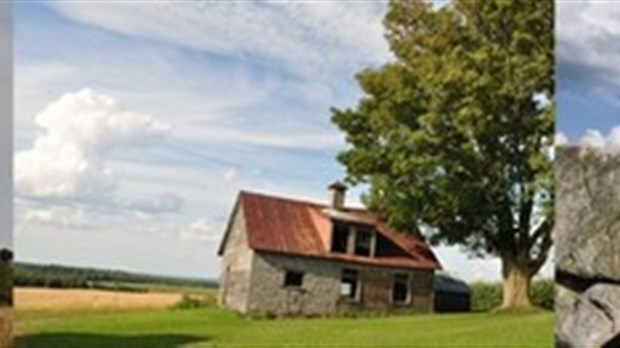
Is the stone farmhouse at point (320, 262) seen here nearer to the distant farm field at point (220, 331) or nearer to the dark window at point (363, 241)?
the dark window at point (363, 241)

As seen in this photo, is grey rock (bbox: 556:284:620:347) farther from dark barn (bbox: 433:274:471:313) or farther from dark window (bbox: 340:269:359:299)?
dark window (bbox: 340:269:359:299)

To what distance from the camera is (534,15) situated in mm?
6734

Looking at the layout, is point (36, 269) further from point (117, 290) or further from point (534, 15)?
point (534, 15)

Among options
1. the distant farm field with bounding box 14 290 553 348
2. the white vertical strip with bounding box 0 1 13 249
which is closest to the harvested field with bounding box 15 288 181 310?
the distant farm field with bounding box 14 290 553 348

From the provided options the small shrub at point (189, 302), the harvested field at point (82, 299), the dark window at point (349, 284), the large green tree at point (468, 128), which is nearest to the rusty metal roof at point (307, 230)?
the dark window at point (349, 284)

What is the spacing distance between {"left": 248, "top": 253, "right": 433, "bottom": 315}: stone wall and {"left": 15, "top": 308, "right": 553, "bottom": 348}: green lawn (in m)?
0.61

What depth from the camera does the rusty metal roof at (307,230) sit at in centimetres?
580

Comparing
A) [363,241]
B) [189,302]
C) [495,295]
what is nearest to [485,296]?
[495,295]

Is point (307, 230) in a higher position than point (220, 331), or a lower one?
higher

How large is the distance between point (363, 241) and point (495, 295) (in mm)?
1041

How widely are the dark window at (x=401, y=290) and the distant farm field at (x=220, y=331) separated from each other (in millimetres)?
1195

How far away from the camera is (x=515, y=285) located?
7172mm

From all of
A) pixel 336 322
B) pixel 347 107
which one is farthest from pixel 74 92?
pixel 336 322

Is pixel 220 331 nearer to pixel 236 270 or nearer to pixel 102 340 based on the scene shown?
pixel 102 340
